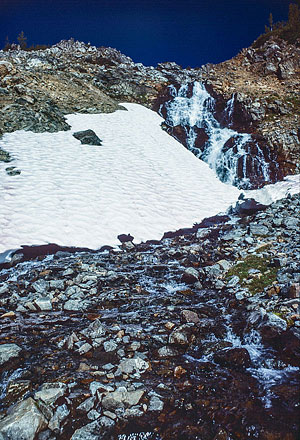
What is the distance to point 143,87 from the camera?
105ft

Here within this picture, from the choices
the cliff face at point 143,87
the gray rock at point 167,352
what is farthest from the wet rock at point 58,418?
the cliff face at point 143,87

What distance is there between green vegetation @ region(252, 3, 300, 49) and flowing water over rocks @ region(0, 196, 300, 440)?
4277 cm

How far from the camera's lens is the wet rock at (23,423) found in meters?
2.91

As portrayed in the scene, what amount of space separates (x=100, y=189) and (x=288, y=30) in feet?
142

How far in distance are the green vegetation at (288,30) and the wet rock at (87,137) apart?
1347 inches

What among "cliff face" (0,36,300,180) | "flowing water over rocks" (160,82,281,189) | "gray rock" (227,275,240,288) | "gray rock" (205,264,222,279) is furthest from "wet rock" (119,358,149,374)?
"cliff face" (0,36,300,180)

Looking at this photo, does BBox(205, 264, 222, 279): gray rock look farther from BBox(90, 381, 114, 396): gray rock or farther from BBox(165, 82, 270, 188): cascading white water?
BBox(165, 82, 270, 188): cascading white water

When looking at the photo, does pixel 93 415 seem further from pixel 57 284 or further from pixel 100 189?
pixel 100 189

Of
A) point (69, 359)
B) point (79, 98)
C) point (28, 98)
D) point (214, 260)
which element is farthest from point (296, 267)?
point (79, 98)

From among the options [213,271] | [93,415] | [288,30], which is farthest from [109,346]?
[288,30]

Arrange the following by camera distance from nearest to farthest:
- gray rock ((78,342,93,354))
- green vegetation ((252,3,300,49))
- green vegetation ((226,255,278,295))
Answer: gray rock ((78,342,93,354)) < green vegetation ((226,255,278,295)) < green vegetation ((252,3,300,49))

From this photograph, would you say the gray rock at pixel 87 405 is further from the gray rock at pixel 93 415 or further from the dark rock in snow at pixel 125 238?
the dark rock in snow at pixel 125 238

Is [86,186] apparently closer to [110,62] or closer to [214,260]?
[214,260]

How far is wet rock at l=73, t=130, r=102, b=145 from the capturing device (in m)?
19.1
